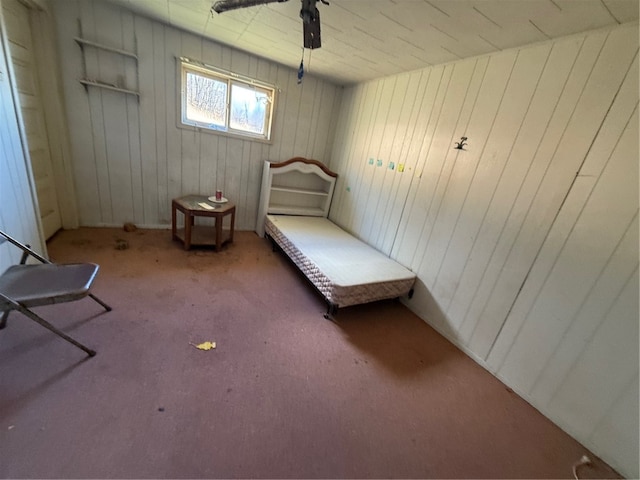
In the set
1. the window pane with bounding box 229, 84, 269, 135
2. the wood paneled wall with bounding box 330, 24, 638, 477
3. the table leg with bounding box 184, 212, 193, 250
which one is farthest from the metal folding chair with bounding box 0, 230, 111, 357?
the wood paneled wall with bounding box 330, 24, 638, 477

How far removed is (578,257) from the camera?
57.2 inches

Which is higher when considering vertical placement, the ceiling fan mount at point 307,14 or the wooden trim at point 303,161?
the ceiling fan mount at point 307,14

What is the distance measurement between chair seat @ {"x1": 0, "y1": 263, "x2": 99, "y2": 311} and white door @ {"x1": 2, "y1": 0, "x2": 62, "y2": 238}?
124 cm

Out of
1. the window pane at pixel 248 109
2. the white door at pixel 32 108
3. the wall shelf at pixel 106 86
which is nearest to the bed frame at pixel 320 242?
the window pane at pixel 248 109

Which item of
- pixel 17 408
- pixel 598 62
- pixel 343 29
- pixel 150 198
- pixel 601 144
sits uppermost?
pixel 343 29

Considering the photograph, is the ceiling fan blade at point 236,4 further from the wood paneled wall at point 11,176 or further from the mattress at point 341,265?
the mattress at point 341,265

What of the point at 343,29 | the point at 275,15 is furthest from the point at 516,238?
the point at 275,15

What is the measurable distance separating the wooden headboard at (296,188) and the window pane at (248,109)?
1.73ft

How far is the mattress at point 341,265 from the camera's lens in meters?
2.07

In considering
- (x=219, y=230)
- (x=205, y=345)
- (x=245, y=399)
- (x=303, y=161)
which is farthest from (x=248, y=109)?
(x=245, y=399)

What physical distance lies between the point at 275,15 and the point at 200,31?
1139mm

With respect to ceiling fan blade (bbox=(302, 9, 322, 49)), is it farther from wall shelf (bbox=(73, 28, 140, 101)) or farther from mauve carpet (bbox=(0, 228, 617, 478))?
wall shelf (bbox=(73, 28, 140, 101))

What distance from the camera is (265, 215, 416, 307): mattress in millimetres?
2070

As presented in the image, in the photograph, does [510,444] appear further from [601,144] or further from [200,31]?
[200,31]
